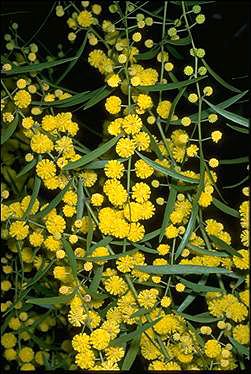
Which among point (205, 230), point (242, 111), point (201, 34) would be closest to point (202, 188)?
point (205, 230)

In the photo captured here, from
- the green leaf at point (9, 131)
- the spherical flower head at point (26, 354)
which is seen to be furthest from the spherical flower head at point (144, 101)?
the spherical flower head at point (26, 354)

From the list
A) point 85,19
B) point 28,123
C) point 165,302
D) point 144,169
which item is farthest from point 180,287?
point 85,19

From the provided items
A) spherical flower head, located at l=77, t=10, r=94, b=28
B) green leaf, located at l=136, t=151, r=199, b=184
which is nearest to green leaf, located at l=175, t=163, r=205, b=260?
green leaf, located at l=136, t=151, r=199, b=184

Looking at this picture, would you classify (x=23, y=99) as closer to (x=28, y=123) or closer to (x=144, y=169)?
(x=28, y=123)

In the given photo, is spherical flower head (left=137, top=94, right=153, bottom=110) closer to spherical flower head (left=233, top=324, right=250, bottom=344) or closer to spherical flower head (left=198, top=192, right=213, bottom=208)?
spherical flower head (left=198, top=192, right=213, bottom=208)

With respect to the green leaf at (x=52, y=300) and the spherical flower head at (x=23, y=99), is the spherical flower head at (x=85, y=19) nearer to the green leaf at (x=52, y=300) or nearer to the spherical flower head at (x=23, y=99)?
the spherical flower head at (x=23, y=99)

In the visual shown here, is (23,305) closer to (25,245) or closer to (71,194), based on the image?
(25,245)
